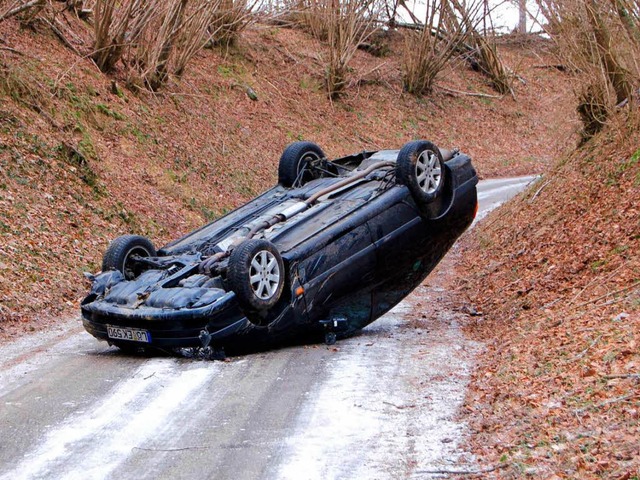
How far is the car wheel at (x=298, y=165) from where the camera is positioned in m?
11.3

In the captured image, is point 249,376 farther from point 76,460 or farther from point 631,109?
point 631,109

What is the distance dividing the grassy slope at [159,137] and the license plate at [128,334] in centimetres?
223

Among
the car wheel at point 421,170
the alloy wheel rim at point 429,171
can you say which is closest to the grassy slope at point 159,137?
the car wheel at point 421,170

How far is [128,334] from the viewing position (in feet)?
27.5

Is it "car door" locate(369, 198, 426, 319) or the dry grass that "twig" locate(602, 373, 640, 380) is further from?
the dry grass

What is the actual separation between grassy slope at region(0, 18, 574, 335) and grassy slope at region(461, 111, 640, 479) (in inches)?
92.1

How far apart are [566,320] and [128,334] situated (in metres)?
4.51

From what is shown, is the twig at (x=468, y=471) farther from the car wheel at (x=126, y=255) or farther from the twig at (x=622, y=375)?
the car wheel at (x=126, y=255)

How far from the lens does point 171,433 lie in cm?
619

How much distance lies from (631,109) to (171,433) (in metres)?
10.2

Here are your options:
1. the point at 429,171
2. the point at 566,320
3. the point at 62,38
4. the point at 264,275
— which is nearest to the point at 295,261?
the point at 264,275

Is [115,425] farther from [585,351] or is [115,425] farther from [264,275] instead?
[585,351]

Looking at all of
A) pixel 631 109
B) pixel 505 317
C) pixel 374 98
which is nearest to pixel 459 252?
pixel 631 109

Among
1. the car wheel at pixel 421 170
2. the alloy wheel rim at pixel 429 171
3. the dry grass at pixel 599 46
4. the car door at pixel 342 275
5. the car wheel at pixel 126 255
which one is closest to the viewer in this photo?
the car door at pixel 342 275
